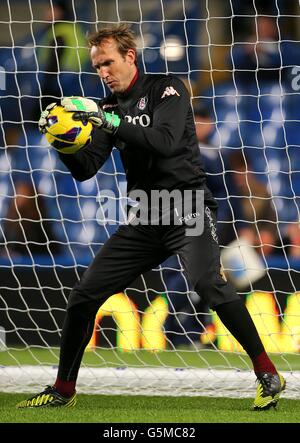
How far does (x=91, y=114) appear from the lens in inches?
159

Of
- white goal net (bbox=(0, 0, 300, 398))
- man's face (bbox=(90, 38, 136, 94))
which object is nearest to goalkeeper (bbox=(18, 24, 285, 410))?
man's face (bbox=(90, 38, 136, 94))

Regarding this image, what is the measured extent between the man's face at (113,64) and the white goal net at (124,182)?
190cm

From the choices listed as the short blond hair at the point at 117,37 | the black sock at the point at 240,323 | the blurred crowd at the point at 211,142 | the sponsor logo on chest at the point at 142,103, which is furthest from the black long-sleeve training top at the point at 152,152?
the blurred crowd at the point at 211,142

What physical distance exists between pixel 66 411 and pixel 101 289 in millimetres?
A: 507

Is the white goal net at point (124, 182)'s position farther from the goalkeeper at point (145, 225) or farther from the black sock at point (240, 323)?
the black sock at point (240, 323)

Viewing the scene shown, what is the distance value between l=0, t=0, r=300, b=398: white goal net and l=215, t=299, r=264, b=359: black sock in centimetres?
194

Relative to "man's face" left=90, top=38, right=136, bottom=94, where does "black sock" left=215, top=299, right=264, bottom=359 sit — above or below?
below

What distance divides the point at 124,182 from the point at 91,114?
2.61 m

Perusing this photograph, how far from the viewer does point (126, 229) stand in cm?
443

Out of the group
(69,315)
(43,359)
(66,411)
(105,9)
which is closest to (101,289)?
(69,315)

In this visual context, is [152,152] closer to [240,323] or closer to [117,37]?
[117,37]

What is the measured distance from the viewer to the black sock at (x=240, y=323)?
4191 mm

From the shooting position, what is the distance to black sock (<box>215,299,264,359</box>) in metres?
4.19
